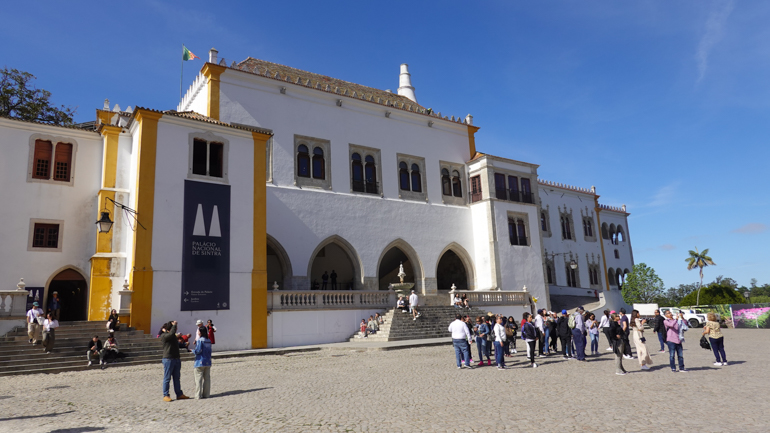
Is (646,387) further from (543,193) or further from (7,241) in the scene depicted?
(543,193)

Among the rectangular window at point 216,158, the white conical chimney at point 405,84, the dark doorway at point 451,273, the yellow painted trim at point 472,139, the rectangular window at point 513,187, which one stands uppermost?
the white conical chimney at point 405,84

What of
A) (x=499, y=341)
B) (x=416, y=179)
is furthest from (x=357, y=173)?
(x=499, y=341)

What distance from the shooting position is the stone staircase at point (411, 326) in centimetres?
2044

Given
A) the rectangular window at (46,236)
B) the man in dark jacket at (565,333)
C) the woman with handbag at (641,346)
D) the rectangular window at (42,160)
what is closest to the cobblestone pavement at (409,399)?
the woman with handbag at (641,346)

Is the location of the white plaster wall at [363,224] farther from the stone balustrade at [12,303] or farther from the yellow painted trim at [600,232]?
the yellow painted trim at [600,232]

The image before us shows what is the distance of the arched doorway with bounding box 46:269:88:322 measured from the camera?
1888 cm

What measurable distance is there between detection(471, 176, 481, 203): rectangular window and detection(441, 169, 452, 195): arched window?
1423 millimetres

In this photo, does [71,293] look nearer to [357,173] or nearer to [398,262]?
[357,173]

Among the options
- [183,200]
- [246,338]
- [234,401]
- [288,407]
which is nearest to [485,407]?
[288,407]

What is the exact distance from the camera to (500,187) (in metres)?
29.7

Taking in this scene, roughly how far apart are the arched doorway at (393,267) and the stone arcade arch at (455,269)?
173cm

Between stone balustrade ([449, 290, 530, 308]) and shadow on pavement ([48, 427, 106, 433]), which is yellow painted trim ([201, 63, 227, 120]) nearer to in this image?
stone balustrade ([449, 290, 530, 308])

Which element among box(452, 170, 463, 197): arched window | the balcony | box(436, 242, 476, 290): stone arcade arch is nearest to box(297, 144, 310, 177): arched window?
the balcony

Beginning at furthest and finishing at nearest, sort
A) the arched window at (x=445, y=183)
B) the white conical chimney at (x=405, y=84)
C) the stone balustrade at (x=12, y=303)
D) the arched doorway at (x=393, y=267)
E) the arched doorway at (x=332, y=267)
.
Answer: the white conical chimney at (x=405, y=84), the arched doorway at (x=393, y=267), the arched window at (x=445, y=183), the arched doorway at (x=332, y=267), the stone balustrade at (x=12, y=303)
